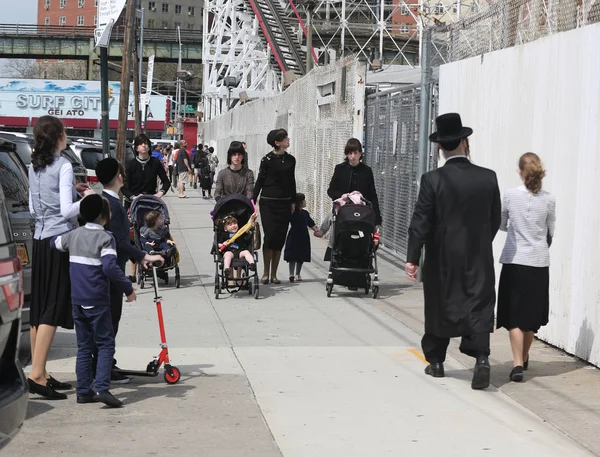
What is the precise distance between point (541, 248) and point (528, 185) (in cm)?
48

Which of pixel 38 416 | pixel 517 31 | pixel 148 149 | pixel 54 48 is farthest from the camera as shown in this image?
pixel 54 48

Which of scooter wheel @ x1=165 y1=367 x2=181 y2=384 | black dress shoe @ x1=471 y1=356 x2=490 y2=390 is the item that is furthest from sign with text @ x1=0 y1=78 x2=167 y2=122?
black dress shoe @ x1=471 y1=356 x2=490 y2=390

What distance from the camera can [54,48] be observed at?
321 ft

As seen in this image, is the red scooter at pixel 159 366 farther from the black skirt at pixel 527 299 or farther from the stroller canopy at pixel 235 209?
the stroller canopy at pixel 235 209

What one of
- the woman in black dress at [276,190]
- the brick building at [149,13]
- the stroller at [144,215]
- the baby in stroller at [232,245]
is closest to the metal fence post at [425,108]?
the woman in black dress at [276,190]

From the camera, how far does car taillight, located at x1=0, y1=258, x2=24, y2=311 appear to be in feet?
15.4

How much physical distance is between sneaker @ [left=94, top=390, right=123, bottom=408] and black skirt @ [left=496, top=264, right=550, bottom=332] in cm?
301

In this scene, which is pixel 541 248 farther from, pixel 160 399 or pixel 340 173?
pixel 340 173

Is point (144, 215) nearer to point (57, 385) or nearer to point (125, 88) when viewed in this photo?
point (57, 385)

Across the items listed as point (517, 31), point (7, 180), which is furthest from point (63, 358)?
point (517, 31)

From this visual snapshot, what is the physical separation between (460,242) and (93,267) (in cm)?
258

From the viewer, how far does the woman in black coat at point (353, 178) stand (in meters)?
13.2

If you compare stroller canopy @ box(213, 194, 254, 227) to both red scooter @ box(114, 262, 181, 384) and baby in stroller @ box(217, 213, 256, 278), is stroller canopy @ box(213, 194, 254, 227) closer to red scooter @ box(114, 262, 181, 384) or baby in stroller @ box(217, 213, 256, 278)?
baby in stroller @ box(217, 213, 256, 278)

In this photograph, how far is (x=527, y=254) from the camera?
859 cm
